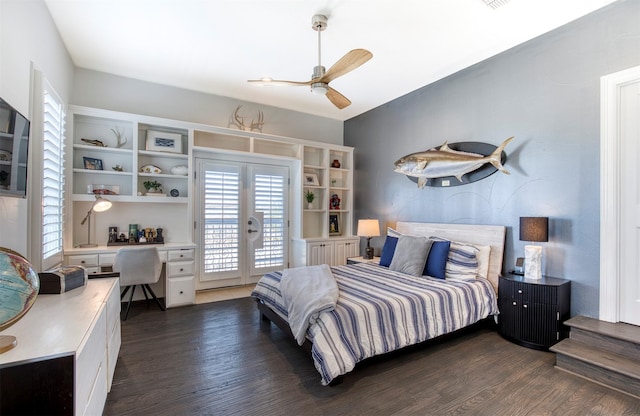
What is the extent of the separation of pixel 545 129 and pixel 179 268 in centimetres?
442

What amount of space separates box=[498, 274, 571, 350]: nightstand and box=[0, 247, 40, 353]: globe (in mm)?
3498

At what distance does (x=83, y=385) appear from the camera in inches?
52.7

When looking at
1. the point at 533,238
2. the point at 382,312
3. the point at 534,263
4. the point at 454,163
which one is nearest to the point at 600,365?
the point at 534,263

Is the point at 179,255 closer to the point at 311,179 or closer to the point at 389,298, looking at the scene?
the point at 311,179

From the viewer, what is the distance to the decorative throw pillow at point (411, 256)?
133 inches

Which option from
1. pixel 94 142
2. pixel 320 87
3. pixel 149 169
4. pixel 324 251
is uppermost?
pixel 320 87

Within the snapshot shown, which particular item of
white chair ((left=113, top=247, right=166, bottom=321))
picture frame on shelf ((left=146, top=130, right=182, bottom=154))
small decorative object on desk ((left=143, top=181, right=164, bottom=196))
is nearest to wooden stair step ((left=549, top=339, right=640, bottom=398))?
white chair ((left=113, top=247, right=166, bottom=321))

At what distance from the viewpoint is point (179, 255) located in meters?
3.91

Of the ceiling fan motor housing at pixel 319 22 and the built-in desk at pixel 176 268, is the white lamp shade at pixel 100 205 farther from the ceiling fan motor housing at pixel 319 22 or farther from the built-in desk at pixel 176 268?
the ceiling fan motor housing at pixel 319 22

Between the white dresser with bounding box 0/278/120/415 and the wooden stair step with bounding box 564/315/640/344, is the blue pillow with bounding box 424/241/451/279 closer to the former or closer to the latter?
the wooden stair step with bounding box 564/315/640/344

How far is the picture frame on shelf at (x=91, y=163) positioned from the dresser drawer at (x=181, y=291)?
1663 mm

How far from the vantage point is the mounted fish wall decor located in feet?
11.2

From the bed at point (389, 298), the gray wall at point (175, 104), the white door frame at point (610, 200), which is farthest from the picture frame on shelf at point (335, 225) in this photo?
the white door frame at point (610, 200)

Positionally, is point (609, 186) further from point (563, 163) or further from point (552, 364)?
point (552, 364)
